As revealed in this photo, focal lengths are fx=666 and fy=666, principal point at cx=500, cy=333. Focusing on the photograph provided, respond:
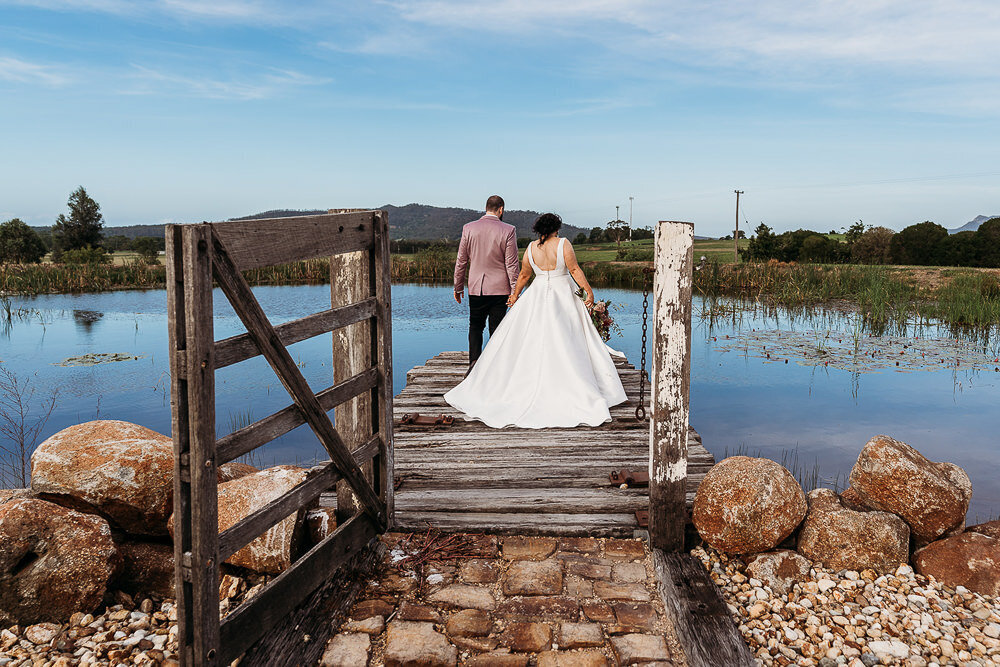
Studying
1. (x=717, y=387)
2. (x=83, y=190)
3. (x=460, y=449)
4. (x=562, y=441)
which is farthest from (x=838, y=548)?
(x=83, y=190)

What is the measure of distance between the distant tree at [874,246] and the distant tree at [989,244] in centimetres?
409

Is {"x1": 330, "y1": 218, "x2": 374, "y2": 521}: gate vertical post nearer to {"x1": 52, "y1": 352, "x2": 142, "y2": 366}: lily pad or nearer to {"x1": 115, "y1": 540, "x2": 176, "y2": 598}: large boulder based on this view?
{"x1": 115, "y1": 540, "x2": 176, "y2": 598}: large boulder

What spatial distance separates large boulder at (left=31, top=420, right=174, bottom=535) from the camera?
4328 millimetres

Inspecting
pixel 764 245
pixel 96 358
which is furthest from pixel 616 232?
pixel 96 358

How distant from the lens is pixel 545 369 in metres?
7.00

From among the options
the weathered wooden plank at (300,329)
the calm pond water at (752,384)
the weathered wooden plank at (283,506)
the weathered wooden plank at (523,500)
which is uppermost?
the weathered wooden plank at (300,329)

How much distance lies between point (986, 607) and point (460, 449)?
3.81 meters

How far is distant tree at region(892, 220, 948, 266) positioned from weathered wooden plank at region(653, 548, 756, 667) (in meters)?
37.3

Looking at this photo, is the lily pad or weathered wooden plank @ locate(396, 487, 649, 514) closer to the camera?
weathered wooden plank @ locate(396, 487, 649, 514)

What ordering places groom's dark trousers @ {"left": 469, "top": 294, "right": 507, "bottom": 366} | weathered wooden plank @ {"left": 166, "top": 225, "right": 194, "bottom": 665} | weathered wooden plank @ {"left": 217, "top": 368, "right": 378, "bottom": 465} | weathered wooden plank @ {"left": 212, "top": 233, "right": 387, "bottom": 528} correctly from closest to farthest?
1. weathered wooden plank @ {"left": 166, "top": 225, "right": 194, "bottom": 665}
2. weathered wooden plank @ {"left": 212, "top": 233, "right": 387, "bottom": 528}
3. weathered wooden plank @ {"left": 217, "top": 368, "right": 378, "bottom": 465}
4. groom's dark trousers @ {"left": 469, "top": 294, "right": 507, "bottom": 366}

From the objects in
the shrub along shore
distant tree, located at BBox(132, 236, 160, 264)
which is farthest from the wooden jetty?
distant tree, located at BBox(132, 236, 160, 264)

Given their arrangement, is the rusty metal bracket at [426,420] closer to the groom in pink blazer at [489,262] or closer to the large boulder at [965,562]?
the groom in pink blazer at [489,262]

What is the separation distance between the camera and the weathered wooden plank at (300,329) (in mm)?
2754

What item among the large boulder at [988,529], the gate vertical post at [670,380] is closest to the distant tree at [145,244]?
the gate vertical post at [670,380]
